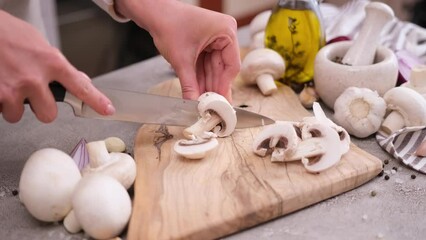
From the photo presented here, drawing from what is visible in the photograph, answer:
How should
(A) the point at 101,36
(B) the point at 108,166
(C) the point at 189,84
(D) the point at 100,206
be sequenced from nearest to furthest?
(D) the point at 100,206
(B) the point at 108,166
(C) the point at 189,84
(A) the point at 101,36

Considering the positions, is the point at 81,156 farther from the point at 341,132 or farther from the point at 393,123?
the point at 393,123

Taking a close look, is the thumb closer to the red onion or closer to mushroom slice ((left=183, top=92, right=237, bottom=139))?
mushroom slice ((left=183, top=92, right=237, bottom=139))

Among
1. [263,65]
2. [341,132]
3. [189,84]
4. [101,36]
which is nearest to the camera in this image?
[341,132]

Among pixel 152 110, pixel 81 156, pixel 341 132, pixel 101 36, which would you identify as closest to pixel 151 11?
pixel 152 110

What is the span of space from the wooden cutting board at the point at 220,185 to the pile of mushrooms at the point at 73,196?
4 cm

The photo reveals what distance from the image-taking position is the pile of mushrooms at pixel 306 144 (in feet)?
2.83

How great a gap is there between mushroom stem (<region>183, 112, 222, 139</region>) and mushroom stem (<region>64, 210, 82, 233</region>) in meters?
0.26

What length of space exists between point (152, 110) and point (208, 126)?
104 millimetres

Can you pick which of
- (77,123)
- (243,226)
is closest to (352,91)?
(243,226)

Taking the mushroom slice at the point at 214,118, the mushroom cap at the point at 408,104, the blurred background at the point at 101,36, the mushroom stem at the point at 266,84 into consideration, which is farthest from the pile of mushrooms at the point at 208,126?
the blurred background at the point at 101,36

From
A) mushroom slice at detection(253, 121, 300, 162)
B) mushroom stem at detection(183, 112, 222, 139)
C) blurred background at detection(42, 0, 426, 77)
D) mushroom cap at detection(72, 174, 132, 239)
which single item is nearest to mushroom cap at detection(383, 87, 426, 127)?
mushroom slice at detection(253, 121, 300, 162)

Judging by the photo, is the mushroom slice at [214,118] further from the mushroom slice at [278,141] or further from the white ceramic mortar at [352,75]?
the white ceramic mortar at [352,75]

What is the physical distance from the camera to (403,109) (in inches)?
39.0

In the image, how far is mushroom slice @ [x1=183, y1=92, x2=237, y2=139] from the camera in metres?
0.93
